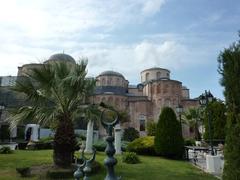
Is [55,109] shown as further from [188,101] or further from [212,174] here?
[188,101]

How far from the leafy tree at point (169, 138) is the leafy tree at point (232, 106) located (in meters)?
9.30

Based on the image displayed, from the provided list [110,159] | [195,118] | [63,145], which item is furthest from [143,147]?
[195,118]

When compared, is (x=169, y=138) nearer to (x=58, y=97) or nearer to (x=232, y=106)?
(x=58, y=97)

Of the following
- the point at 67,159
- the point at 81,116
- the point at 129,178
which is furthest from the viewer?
the point at 81,116

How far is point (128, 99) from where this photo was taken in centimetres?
5212

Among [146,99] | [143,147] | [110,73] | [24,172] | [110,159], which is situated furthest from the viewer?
[110,73]

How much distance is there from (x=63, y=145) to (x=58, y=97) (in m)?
1.66

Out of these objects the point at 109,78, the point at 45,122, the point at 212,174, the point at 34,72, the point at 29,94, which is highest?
the point at 109,78

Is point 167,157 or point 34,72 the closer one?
point 34,72

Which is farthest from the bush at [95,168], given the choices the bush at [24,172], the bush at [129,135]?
the bush at [129,135]

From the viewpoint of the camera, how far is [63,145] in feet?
33.2

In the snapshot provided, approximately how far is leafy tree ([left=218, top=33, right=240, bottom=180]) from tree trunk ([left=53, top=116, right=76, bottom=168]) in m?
5.76

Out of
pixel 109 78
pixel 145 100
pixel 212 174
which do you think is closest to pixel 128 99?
pixel 145 100

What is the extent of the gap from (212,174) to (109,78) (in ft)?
153
